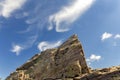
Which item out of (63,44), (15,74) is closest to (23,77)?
(15,74)

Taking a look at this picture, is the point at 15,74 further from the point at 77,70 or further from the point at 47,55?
the point at 77,70

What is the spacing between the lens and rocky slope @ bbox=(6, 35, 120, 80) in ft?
390

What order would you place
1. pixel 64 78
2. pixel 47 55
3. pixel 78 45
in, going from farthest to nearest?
pixel 47 55 < pixel 78 45 < pixel 64 78

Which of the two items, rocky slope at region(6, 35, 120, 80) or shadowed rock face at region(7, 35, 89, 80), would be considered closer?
rocky slope at region(6, 35, 120, 80)

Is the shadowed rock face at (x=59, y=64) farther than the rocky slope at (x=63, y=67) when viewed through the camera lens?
Yes

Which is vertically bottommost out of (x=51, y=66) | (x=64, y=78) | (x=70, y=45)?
(x=64, y=78)

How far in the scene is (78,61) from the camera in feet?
419

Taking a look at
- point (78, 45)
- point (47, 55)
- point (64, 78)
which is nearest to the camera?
point (64, 78)

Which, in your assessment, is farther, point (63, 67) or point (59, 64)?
point (59, 64)

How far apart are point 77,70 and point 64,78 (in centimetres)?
646

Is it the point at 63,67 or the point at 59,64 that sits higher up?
the point at 59,64

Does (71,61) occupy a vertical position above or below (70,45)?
below

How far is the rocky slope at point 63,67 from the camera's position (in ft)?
390

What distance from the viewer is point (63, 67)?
129375mm
